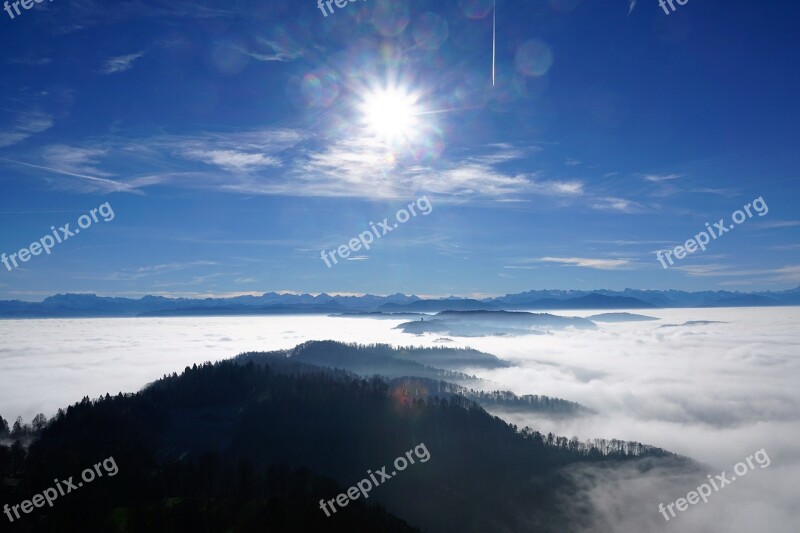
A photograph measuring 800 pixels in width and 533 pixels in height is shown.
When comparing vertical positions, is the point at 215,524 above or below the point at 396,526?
above

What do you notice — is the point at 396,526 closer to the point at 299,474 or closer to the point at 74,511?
the point at 299,474

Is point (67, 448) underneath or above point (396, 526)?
above

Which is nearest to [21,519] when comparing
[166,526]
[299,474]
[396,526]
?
[166,526]

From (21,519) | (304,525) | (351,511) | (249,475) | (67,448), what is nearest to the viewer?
(21,519)

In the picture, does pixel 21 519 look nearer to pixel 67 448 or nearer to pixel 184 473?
pixel 184 473

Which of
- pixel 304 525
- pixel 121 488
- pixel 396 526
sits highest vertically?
pixel 121 488

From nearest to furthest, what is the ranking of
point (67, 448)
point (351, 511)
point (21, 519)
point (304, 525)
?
point (21, 519), point (304, 525), point (351, 511), point (67, 448)

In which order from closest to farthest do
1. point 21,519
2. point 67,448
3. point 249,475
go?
1. point 21,519
2. point 249,475
3. point 67,448

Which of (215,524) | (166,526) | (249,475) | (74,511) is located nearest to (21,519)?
(74,511)

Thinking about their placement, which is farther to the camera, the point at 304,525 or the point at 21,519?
the point at 304,525
